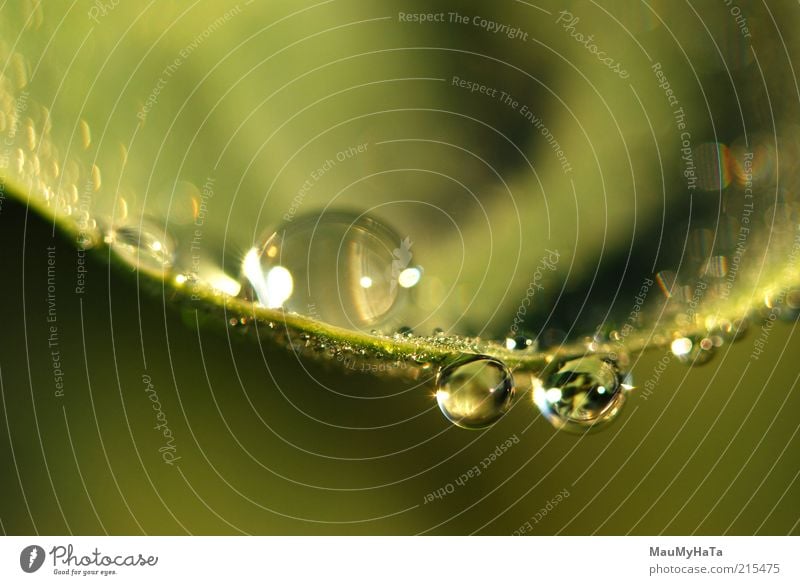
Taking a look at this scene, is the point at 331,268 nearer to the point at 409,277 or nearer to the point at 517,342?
the point at 409,277

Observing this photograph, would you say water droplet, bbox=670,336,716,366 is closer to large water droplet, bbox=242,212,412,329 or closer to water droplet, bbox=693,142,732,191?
water droplet, bbox=693,142,732,191

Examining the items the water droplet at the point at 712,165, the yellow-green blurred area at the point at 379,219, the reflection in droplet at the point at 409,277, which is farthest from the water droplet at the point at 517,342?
the water droplet at the point at 712,165

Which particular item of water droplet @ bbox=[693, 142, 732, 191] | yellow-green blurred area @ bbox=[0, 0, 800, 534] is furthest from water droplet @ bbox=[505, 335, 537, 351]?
water droplet @ bbox=[693, 142, 732, 191]

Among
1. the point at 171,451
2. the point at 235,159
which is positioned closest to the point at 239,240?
the point at 235,159

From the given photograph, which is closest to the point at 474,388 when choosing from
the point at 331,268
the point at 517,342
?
the point at 517,342

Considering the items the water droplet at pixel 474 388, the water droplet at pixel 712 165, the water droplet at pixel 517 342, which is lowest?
the water droplet at pixel 474 388

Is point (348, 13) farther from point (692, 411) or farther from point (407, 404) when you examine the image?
point (692, 411)

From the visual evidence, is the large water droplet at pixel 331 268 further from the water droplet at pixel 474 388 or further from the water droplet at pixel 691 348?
the water droplet at pixel 691 348
